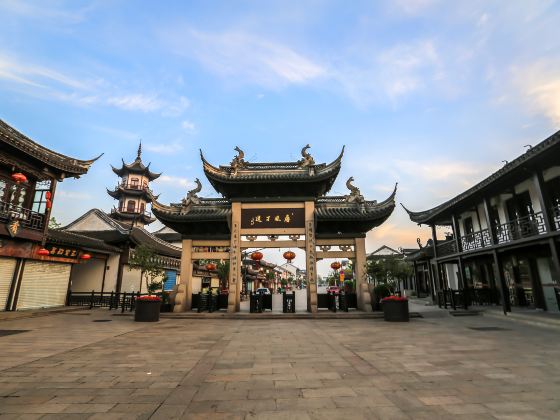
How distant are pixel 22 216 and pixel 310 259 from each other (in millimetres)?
14287

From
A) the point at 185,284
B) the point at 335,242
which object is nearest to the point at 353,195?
the point at 335,242

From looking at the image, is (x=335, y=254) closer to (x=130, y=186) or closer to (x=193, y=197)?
(x=193, y=197)

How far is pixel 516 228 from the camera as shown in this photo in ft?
41.0

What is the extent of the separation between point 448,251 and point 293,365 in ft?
50.5

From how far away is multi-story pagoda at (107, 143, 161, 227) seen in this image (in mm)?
38938

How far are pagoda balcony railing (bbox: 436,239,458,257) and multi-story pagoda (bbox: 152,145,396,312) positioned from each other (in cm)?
462

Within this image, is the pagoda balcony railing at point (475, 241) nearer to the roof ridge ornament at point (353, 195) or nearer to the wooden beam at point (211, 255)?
the roof ridge ornament at point (353, 195)

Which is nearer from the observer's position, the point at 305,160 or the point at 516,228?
the point at 516,228

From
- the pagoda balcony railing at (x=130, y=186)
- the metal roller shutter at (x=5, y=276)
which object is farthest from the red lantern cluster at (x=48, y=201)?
the pagoda balcony railing at (x=130, y=186)

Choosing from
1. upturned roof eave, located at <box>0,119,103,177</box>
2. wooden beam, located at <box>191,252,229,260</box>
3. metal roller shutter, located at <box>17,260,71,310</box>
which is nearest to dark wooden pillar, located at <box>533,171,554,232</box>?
wooden beam, located at <box>191,252,229,260</box>

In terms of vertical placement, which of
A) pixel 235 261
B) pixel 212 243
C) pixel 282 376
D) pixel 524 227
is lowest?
Answer: pixel 282 376

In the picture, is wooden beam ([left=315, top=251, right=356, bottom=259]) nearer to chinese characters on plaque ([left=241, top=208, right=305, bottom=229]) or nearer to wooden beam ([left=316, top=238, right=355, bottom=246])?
wooden beam ([left=316, top=238, right=355, bottom=246])

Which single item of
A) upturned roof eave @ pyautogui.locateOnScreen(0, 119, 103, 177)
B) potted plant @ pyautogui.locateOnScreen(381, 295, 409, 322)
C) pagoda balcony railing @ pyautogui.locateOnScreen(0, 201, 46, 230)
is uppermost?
upturned roof eave @ pyautogui.locateOnScreen(0, 119, 103, 177)

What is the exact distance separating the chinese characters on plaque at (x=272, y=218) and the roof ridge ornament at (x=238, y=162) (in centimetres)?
244
